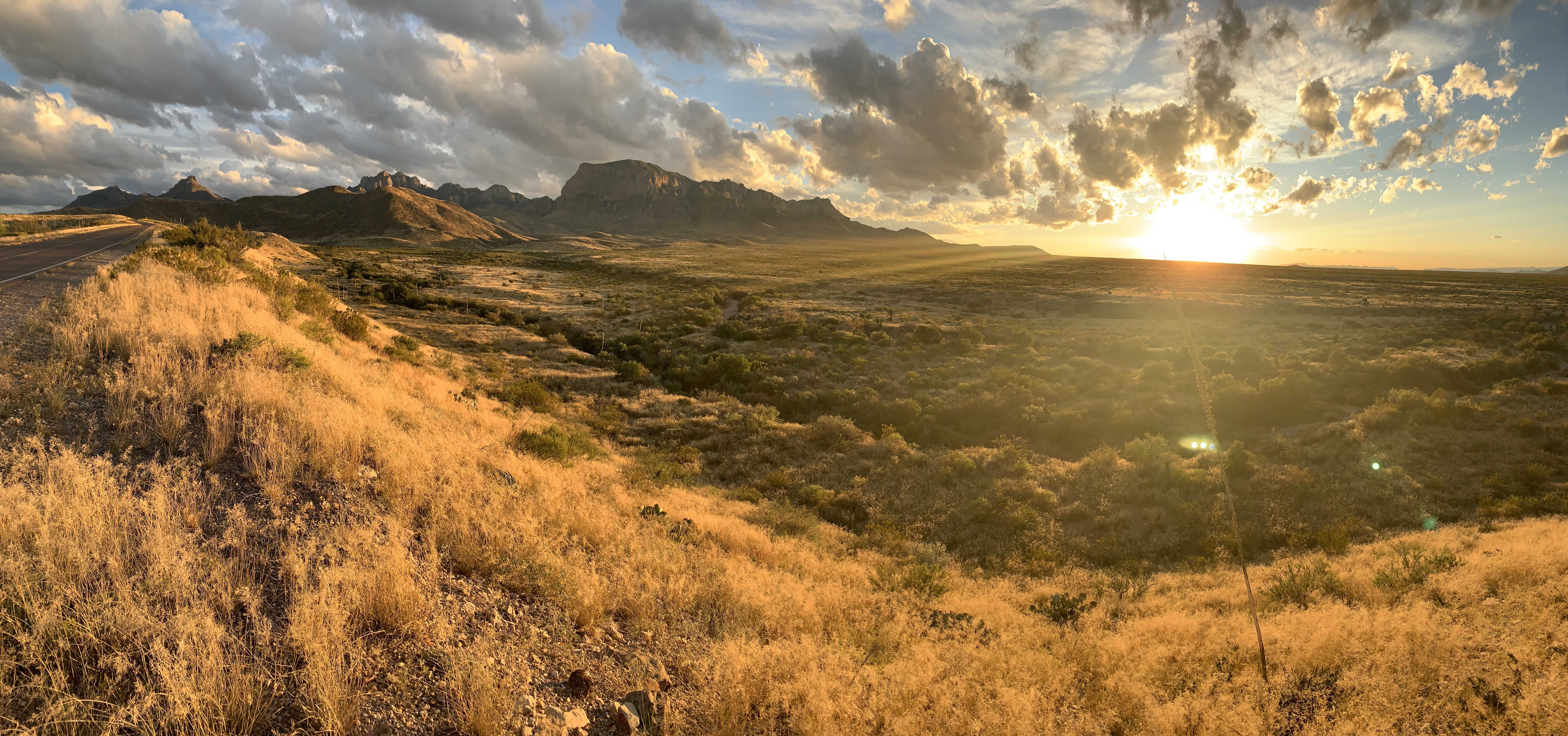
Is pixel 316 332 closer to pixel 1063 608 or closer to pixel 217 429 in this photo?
pixel 217 429

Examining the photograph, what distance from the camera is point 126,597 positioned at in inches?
166

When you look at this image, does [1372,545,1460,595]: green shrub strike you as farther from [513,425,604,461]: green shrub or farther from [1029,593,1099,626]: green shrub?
[513,425,604,461]: green shrub

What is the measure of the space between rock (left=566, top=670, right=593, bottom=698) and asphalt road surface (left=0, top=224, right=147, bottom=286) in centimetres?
A: 2368

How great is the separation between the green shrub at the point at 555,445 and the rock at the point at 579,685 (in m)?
7.86

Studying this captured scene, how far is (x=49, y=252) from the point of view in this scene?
26.8m

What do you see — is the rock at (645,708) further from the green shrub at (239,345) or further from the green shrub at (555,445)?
the green shrub at (239,345)

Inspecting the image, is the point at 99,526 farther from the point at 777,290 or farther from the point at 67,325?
the point at 777,290

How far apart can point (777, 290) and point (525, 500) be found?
162 ft

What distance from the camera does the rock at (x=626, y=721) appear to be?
502 cm

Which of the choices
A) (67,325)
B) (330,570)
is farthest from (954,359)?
(67,325)

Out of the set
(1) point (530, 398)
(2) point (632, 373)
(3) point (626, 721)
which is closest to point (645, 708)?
(3) point (626, 721)

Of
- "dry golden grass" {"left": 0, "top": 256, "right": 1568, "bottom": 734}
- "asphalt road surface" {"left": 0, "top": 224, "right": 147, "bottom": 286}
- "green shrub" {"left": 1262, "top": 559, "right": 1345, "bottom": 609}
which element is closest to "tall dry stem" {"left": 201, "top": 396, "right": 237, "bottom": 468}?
"dry golden grass" {"left": 0, "top": 256, "right": 1568, "bottom": 734}

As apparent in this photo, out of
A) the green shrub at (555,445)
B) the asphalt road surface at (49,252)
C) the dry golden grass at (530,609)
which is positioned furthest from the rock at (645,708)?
the asphalt road surface at (49,252)

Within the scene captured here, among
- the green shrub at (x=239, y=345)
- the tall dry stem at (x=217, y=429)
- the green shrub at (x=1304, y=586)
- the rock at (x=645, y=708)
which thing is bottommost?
the green shrub at (x=1304, y=586)
